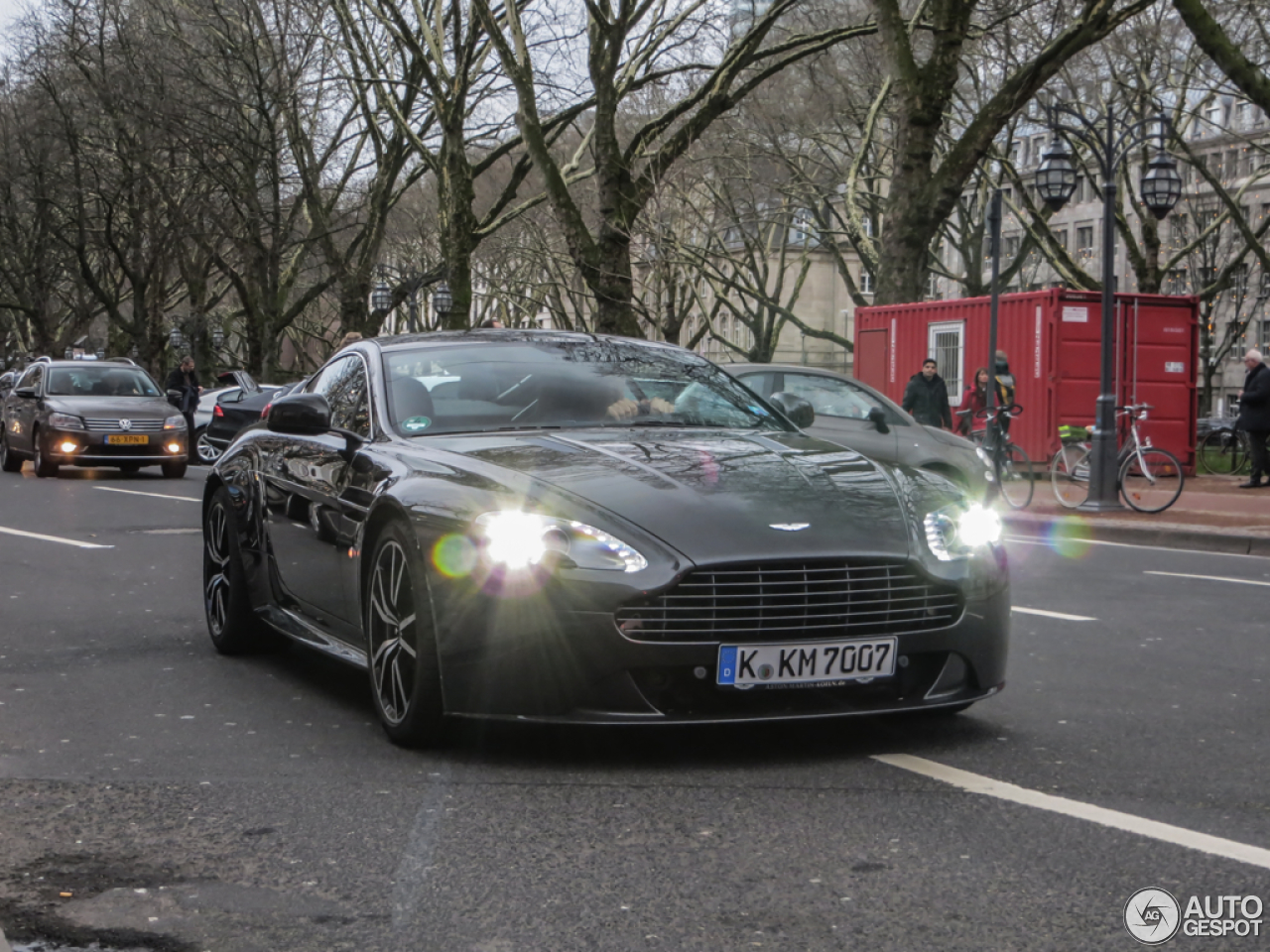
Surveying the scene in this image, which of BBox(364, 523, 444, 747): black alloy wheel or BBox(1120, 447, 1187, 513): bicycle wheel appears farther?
BBox(1120, 447, 1187, 513): bicycle wheel

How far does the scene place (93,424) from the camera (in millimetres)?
23000

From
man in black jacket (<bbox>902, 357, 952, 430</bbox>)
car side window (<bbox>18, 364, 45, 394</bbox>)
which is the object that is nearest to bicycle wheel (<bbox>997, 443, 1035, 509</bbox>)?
man in black jacket (<bbox>902, 357, 952, 430</bbox>)

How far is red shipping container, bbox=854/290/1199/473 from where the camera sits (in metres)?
24.0

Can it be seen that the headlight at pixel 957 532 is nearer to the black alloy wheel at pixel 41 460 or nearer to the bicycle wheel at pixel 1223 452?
the black alloy wheel at pixel 41 460

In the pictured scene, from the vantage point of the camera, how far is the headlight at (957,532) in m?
5.47

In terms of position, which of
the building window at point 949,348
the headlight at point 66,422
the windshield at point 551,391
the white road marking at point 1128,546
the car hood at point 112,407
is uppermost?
the building window at point 949,348

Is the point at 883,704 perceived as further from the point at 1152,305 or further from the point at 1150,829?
the point at 1152,305

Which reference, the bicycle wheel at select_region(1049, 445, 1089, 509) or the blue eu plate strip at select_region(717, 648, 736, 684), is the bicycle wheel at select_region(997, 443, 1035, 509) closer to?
the bicycle wheel at select_region(1049, 445, 1089, 509)

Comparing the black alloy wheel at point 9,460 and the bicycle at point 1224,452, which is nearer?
the black alloy wheel at point 9,460

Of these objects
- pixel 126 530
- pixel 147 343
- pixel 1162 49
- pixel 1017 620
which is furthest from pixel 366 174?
pixel 1017 620

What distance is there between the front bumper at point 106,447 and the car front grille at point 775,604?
19074 millimetres

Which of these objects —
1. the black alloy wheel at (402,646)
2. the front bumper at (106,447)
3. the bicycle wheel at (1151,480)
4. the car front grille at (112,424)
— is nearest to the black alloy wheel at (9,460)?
the front bumper at (106,447)

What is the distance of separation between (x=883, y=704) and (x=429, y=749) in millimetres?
1423

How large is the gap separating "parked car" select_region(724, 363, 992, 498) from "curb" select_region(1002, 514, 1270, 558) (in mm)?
1191
